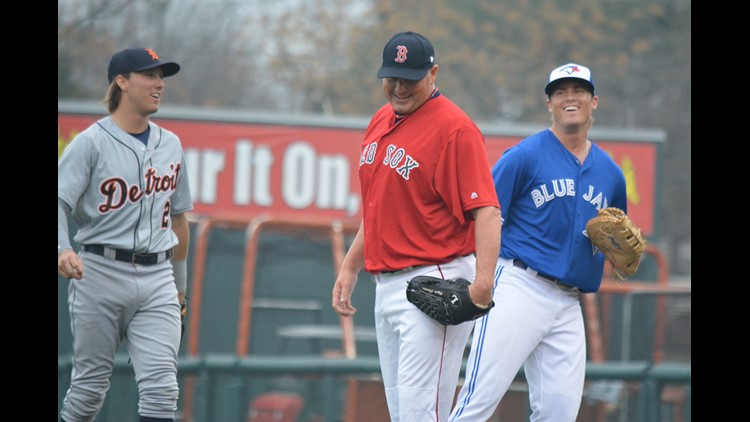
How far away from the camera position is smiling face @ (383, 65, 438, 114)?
158 inches

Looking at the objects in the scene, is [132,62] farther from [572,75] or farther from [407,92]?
[572,75]

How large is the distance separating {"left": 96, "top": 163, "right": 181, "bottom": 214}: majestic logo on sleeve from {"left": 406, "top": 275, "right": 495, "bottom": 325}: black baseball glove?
1.43 meters

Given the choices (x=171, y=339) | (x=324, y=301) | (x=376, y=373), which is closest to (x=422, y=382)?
(x=171, y=339)

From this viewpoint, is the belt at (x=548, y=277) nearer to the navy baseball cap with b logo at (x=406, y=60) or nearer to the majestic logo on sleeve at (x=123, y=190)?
the navy baseball cap with b logo at (x=406, y=60)

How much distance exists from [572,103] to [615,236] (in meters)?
0.65

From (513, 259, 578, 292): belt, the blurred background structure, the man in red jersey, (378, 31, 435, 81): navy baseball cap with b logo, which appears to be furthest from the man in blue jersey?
the blurred background structure

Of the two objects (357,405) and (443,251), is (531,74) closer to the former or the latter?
(357,405)

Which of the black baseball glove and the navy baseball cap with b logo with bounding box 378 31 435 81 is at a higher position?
the navy baseball cap with b logo with bounding box 378 31 435 81

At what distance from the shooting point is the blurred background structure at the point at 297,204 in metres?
6.43

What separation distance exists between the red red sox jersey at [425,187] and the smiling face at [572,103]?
0.74 m

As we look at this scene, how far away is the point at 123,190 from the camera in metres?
4.55

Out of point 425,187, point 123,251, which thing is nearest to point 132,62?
point 123,251

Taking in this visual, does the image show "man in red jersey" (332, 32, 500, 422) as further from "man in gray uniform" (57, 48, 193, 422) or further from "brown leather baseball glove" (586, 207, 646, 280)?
"man in gray uniform" (57, 48, 193, 422)

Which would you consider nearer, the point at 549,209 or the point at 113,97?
the point at 549,209
